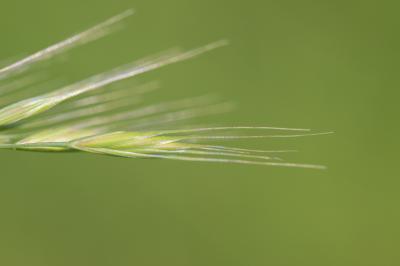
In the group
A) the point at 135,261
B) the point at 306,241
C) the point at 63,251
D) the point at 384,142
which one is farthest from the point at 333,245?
the point at 63,251

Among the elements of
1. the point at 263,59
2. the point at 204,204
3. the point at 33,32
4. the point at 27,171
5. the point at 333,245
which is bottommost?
the point at 333,245

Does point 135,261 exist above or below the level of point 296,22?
below

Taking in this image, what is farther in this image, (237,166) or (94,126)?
(237,166)

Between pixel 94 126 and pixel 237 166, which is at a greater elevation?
pixel 94 126

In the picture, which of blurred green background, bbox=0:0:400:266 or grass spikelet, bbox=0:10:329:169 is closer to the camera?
grass spikelet, bbox=0:10:329:169

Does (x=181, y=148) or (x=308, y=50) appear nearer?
(x=181, y=148)

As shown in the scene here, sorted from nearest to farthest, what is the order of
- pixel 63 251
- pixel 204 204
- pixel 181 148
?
pixel 181 148, pixel 63 251, pixel 204 204

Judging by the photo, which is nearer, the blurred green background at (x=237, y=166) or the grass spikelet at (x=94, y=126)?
the grass spikelet at (x=94, y=126)

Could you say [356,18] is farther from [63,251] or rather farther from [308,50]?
[63,251]
